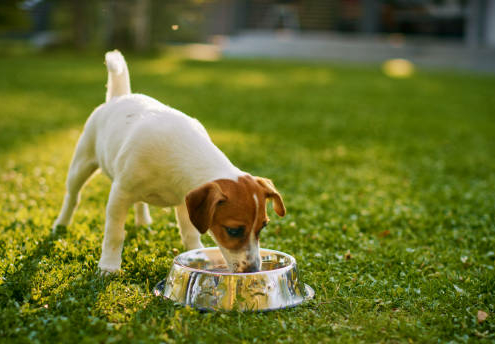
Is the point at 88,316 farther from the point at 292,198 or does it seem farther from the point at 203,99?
the point at 203,99

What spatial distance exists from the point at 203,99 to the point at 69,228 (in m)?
11.3

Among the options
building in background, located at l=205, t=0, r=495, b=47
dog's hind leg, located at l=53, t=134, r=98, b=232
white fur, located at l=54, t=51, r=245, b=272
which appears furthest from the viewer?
building in background, located at l=205, t=0, r=495, b=47

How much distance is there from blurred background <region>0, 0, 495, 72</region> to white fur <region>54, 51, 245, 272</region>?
25109 millimetres

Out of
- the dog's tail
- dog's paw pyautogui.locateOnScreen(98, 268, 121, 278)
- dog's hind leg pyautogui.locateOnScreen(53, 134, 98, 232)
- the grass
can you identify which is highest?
the dog's tail

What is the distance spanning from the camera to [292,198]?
280 inches

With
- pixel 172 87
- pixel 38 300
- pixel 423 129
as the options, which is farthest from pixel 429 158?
pixel 172 87

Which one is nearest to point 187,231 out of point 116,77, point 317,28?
point 116,77

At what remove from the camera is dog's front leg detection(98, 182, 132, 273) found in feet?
14.3

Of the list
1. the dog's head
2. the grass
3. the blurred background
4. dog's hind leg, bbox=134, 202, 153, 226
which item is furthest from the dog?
the blurred background

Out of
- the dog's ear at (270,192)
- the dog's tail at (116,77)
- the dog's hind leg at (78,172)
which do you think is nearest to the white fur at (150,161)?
the dog's ear at (270,192)

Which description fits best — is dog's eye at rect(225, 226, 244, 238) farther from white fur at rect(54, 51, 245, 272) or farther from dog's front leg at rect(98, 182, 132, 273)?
dog's front leg at rect(98, 182, 132, 273)

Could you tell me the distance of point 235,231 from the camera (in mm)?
3785

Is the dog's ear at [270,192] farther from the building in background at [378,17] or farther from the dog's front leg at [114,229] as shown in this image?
the building in background at [378,17]

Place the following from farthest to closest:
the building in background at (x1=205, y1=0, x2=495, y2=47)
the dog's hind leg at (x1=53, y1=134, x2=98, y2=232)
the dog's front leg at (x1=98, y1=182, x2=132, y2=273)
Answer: the building in background at (x1=205, y1=0, x2=495, y2=47), the dog's hind leg at (x1=53, y1=134, x2=98, y2=232), the dog's front leg at (x1=98, y1=182, x2=132, y2=273)
